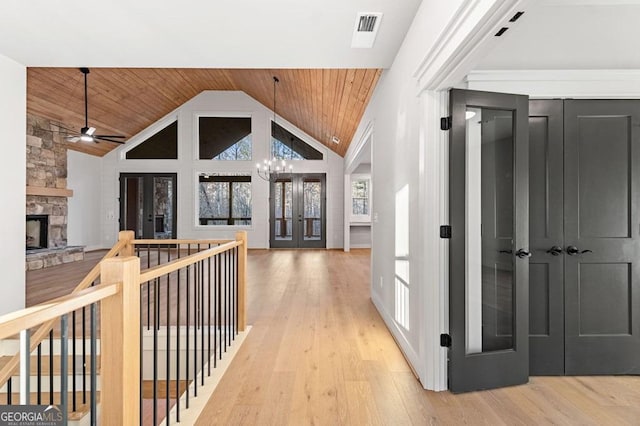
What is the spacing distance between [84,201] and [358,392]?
9951 mm

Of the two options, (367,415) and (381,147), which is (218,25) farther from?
(367,415)

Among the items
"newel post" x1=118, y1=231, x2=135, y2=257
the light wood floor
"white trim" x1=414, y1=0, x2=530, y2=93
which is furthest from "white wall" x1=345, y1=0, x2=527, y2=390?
"newel post" x1=118, y1=231, x2=135, y2=257

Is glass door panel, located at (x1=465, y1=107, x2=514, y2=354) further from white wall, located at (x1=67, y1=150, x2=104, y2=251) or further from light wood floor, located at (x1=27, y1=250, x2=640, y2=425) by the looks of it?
white wall, located at (x1=67, y1=150, x2=104, y2=251)

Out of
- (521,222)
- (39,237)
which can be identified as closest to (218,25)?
(521,222)

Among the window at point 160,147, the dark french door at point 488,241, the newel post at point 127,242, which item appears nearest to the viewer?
the dark french door at point 488,241

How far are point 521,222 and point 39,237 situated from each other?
9.08 meters

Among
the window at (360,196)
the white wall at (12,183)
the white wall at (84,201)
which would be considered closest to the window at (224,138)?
the white wall at (84,201)

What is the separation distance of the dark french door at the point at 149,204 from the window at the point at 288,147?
321 cm

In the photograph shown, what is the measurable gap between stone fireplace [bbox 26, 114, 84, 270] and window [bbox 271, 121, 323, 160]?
17.5 feet

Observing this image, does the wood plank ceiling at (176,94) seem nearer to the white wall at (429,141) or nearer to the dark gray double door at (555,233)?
the white wall at (429,141)

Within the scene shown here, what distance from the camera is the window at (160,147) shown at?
10.4m

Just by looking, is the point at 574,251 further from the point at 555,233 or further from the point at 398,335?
the point at 398,335

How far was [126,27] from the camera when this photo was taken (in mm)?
2896
